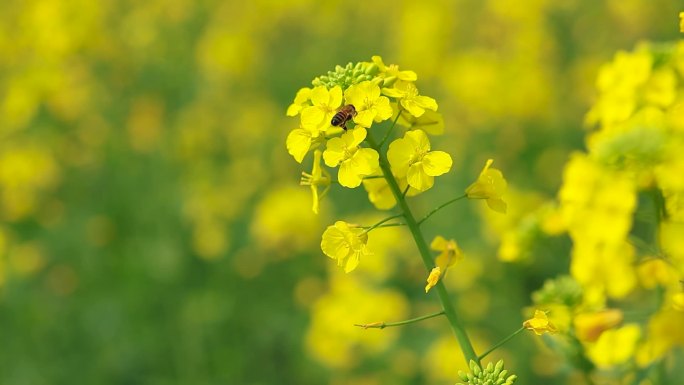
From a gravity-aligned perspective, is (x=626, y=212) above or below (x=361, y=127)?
below

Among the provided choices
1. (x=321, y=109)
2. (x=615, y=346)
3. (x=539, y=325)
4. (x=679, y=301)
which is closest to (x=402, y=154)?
(x=321, y=109)

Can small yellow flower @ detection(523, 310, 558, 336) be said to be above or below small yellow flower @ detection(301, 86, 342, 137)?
below

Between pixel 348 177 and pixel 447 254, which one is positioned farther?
pixel 447 254

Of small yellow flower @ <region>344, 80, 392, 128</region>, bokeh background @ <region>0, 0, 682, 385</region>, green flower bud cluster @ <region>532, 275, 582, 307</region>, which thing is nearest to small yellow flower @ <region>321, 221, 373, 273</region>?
small yellow flower @ <region>344, 80, 392, 128</region>

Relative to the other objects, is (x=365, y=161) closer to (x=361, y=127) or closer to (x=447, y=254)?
(x=361, y=127)

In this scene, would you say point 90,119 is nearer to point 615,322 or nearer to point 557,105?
point 557,105

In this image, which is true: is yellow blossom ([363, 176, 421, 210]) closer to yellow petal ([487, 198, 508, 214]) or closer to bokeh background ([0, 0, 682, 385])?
yellow petal ([487, 198, 508, 214])

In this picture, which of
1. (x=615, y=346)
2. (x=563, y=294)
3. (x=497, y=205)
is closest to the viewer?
(x=497, y=205)
